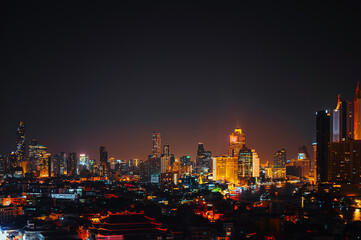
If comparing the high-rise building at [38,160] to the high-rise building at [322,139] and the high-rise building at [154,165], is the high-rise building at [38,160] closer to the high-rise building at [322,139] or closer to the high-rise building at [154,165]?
the high-rise building at [154,165]

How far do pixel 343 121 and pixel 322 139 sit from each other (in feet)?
7.70

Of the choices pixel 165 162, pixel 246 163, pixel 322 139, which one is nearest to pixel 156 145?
pixel 165 162

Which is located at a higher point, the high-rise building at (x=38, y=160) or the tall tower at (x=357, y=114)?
the tall tower at (x=357, y=114)

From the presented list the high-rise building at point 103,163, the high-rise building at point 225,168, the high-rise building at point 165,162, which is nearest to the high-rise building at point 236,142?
the high-rise building at point 225,168

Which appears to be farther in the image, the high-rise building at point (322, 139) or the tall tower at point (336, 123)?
the high-rise building at point (322, 139)

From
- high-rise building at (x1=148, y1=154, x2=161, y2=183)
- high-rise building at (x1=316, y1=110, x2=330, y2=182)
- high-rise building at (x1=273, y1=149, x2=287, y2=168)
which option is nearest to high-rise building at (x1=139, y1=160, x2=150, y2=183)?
high-rise building at (x1=148, y1=154, x2=161, y2=183)

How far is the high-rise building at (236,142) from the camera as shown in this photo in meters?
61.4

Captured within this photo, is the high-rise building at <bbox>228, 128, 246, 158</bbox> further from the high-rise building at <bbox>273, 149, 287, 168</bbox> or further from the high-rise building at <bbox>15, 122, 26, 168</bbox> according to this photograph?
the high-rise building at <bbox>15, 122, 26, 168</bbox>

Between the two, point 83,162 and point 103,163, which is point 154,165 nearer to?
point 103,163

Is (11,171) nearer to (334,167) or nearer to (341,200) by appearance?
(334,167)

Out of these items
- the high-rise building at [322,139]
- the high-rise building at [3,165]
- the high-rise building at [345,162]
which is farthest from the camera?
the high-rise building at [3,165]

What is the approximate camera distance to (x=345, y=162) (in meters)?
30.6

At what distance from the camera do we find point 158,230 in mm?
15594

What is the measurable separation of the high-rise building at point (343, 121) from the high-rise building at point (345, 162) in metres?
1.84
